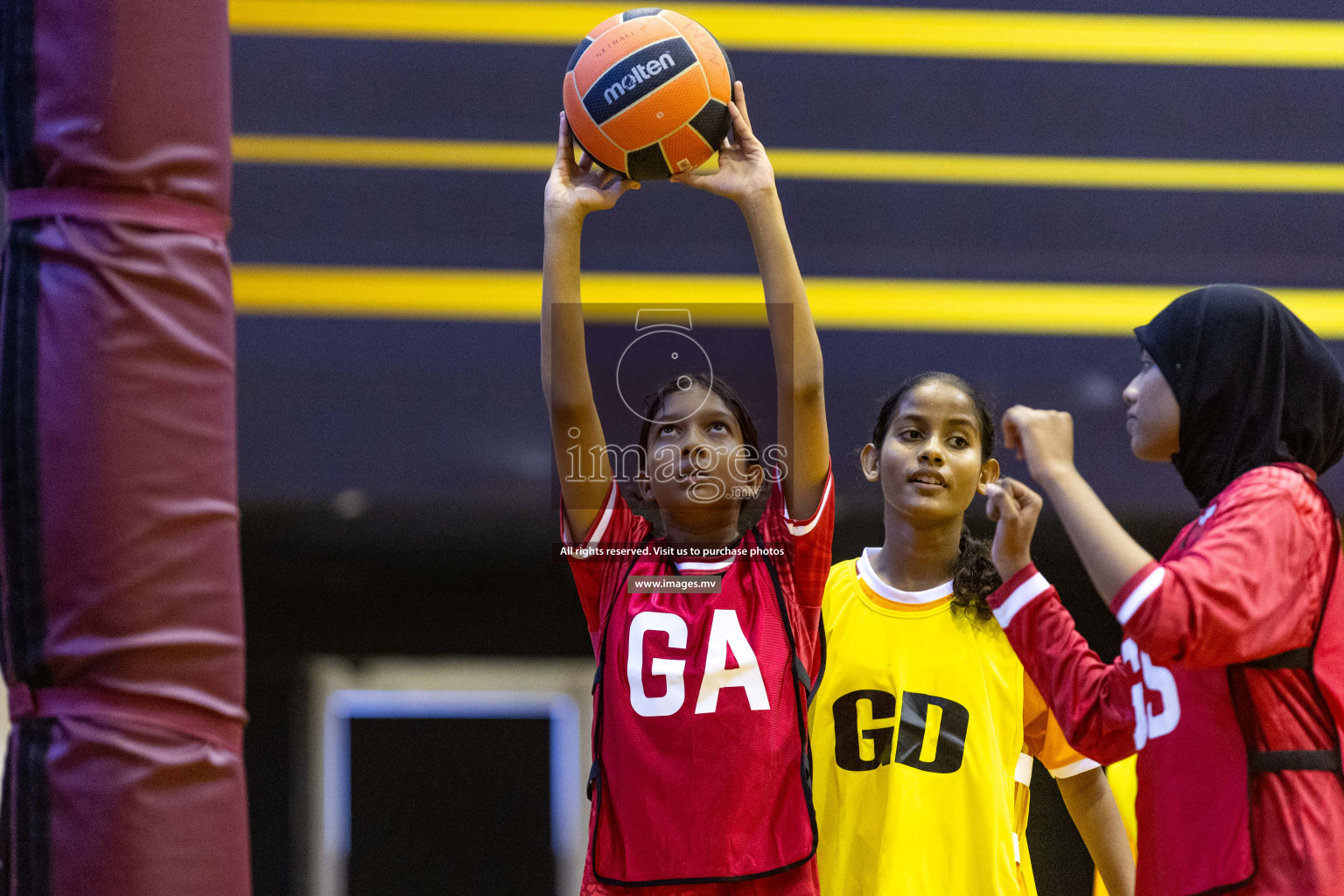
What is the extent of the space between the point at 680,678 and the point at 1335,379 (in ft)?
5.05

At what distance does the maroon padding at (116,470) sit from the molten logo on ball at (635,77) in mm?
1188

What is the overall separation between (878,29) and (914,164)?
778 mm

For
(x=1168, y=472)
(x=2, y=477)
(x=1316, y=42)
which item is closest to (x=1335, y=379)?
(x=2, y=477)

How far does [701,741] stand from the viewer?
3.09m

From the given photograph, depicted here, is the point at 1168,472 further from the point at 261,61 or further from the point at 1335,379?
the point at 261,61

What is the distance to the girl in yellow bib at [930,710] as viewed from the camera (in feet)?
11.1

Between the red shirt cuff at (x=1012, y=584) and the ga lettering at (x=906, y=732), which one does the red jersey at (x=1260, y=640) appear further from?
the ga lettering at (x=906, y=732)

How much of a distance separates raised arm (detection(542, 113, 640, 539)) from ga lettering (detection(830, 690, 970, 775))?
2.79ft

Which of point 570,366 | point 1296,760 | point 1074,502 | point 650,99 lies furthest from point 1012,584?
point 650,99

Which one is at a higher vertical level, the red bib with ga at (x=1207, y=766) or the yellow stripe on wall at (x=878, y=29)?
the yellow stripe on wall at (x=878, y=29)

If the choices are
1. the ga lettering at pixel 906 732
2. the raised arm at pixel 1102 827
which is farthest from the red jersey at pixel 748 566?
the raised arm at pixel 1102 827

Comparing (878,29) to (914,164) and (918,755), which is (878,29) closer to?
(914,164)

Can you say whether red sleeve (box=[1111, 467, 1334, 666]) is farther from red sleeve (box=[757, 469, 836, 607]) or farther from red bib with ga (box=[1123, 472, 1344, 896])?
red sleeve (box=[757, 469, 836, 607])

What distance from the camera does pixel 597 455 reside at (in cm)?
335
